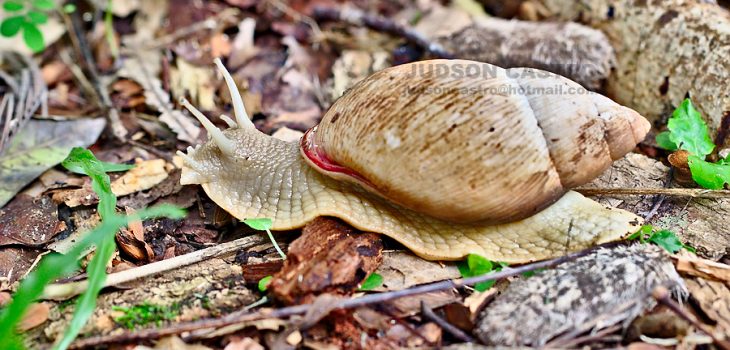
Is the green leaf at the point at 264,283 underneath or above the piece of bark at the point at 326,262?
underneath

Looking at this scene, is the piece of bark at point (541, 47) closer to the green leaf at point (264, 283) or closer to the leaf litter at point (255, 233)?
the leaf litter at point (255, 233)

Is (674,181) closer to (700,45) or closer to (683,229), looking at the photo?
(683,229)

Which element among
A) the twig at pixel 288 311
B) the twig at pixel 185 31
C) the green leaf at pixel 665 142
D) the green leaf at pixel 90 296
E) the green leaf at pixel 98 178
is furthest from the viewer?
the twig at pixel 185 31

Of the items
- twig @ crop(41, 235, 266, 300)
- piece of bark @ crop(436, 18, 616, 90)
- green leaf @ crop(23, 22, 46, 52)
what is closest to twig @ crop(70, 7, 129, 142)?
green leaf @ crop(23, 22, 46, 52)

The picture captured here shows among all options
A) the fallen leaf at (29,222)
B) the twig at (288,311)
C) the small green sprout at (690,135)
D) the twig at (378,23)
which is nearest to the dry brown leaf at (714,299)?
the twig at (288,311)

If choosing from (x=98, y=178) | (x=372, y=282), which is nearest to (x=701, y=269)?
(x=372, y=282)

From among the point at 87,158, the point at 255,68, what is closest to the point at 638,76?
the point at 255,68
